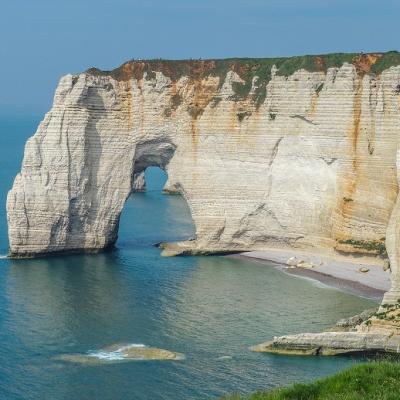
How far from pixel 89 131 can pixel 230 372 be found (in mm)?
21854

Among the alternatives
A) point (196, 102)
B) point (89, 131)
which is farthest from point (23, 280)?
point (196, 102)

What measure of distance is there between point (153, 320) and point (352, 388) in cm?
1580

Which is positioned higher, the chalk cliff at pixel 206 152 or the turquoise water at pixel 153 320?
the chalk cliff at pixel 206 152

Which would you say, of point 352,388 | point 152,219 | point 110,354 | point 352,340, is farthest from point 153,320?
point 152,219

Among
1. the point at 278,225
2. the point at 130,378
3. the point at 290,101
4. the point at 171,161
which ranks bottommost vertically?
the point at 130,378

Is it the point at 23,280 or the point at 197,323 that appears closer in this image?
the point at 197,323

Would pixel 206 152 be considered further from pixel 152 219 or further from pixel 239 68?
pixel 152 219

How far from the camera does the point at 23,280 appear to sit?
41625 mm

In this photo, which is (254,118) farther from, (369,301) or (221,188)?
(369,301)

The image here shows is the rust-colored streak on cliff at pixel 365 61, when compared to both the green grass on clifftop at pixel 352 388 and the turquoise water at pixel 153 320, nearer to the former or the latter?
the turquoise water at pixel 153 320

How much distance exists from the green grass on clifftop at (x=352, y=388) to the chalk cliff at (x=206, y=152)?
2316cm

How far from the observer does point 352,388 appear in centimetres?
1991

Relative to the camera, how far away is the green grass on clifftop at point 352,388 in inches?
759

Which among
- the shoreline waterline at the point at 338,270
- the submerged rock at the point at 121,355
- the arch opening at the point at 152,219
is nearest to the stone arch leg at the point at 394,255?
the shoreline waterline at the point at 338,270
